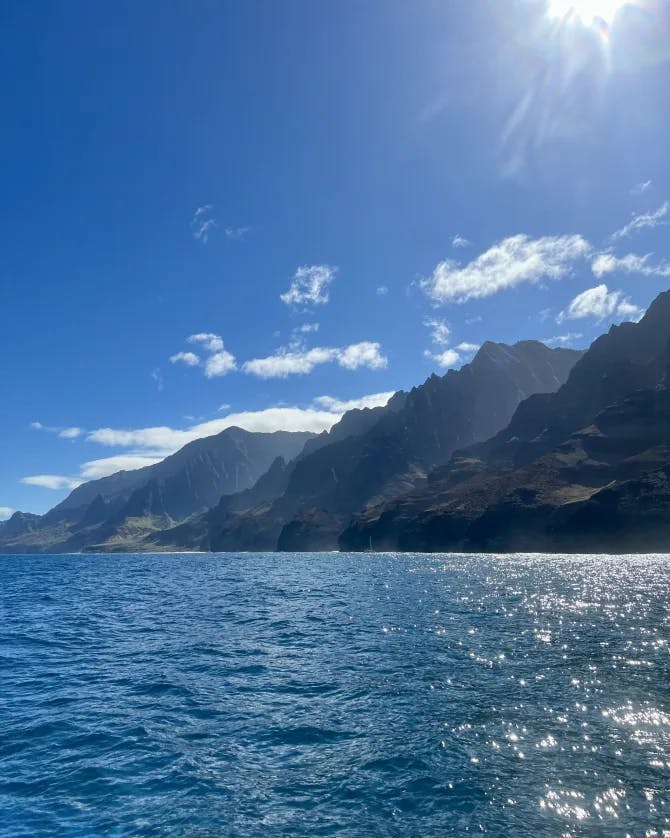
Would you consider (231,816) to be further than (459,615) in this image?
No

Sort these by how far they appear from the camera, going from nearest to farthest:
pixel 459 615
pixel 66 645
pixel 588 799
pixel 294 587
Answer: pixel 588 799 < pixel 66 645 < pixel 459 615 < pixel 294 587

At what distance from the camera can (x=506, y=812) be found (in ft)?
47.0

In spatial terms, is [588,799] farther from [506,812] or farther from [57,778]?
[57,778]

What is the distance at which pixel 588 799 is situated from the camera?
14.9 m

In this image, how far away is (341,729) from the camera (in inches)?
808

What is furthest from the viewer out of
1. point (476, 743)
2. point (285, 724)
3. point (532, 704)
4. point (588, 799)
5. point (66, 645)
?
point (66, 645)

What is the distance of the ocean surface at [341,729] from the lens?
14430 millimetres

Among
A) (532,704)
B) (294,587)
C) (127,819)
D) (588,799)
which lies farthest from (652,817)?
(294,587)

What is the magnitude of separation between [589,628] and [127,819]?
3751 centimetres

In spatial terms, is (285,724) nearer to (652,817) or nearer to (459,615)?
(652,817)

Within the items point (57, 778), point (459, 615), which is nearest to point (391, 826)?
point (57, 778)

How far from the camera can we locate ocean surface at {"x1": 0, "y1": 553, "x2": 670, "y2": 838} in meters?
14.4

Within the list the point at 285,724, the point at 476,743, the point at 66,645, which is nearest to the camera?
the point at 476,743

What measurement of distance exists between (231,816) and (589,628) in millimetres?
35358
